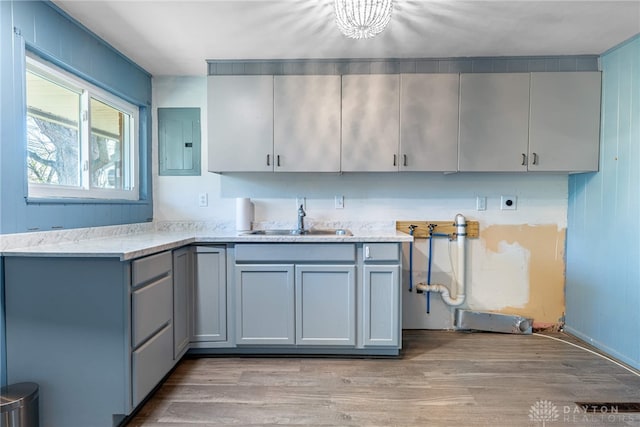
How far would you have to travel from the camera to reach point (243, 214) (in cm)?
269

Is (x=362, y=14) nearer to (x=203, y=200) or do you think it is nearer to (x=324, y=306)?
(x=324, y=306)

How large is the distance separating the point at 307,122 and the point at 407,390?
6.39 feet

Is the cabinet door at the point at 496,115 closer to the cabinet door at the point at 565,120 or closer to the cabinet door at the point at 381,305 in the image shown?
the cabinet door at the point at 565,120

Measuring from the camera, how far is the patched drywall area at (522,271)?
2807 mm

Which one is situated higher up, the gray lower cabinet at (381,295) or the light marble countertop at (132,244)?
the light marble countertop at (132,244)

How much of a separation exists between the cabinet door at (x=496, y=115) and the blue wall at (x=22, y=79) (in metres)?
2.60

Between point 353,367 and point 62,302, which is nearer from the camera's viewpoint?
point 62,302

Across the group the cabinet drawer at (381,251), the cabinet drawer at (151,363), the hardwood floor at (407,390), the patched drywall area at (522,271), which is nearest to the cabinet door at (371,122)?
the cabinet drawer at (381,251)

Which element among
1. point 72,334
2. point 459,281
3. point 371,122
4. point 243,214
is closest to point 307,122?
point 371,122

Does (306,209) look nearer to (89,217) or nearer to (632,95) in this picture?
(89,217)

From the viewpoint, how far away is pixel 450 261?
2.83 meters

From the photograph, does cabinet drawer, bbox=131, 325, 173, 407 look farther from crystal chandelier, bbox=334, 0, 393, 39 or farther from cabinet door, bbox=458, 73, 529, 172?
cabinet door, bbox=458, 73, 529, 172

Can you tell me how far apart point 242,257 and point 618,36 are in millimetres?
2997

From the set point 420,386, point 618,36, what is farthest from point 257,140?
point 618,36
